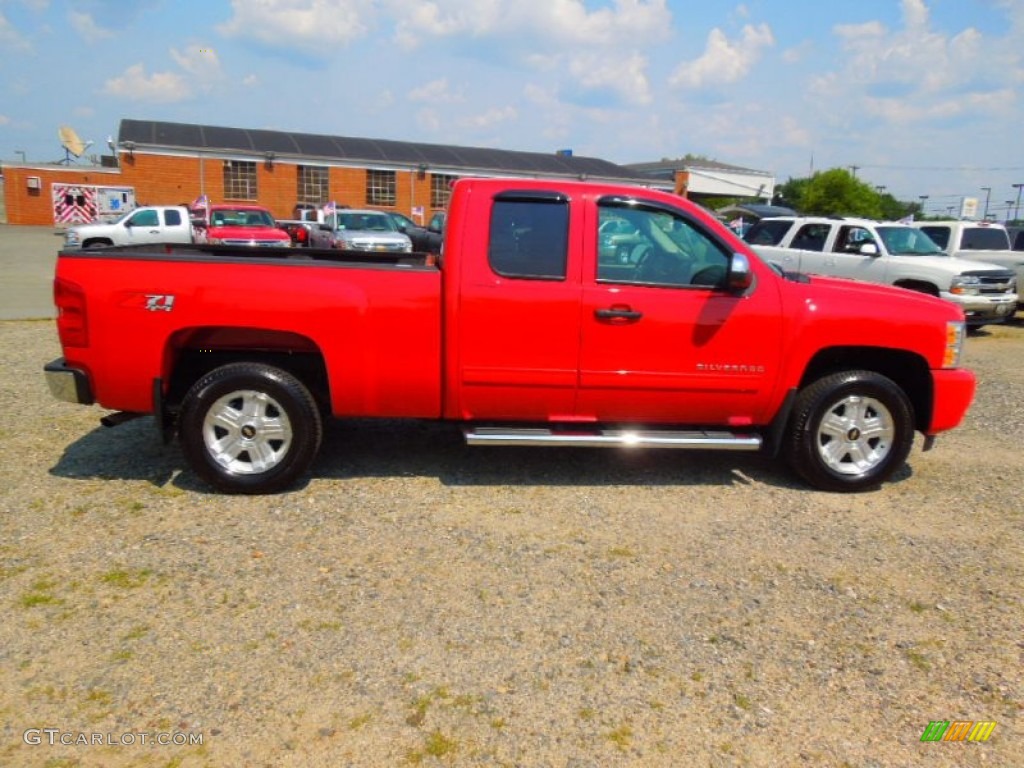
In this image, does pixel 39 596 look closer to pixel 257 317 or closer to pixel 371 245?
→ pixel 257 317

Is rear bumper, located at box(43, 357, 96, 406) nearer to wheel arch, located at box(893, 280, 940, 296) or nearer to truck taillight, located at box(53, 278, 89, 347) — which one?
truck taillight, located at box(53, 278, 89, 347)

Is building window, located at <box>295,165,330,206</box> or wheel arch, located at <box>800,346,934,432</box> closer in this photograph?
wheel arch, located at <box>800,346,934,432</box>

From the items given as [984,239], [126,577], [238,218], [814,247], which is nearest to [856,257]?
[814,247]

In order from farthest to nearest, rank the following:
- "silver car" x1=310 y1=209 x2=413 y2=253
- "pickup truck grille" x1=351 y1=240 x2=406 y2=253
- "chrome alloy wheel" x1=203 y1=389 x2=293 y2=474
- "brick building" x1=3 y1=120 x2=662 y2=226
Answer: "brick building" x1=3 y1=120 x2=662 y2=226, "silver car" x1=310 y1=209 x2=413 y2=253, "pickup truck grille" x1=351 y1=240 x2=406 y2=253, "chrome alloy wheel" x1=203 y1=389 x2=293 y2=474

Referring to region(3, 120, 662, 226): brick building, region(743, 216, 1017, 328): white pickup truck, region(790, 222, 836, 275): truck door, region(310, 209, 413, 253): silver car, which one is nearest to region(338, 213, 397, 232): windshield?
region(310, 209, 413, 253): silver car

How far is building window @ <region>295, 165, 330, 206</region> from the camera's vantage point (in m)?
44.2

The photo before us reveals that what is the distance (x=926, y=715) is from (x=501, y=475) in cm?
286

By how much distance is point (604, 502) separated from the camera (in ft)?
15.3

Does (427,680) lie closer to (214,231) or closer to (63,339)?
(63,339)

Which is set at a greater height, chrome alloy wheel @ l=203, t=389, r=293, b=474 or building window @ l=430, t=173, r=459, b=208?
building window @ l=430, t=173, r=459, b=208

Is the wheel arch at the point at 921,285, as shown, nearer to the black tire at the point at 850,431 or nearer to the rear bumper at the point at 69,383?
the black tire at the point at 850,431

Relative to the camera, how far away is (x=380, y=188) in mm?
46125

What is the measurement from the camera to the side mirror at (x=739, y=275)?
436 centimetres

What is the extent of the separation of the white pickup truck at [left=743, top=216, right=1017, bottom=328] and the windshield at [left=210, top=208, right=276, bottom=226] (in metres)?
13.4
